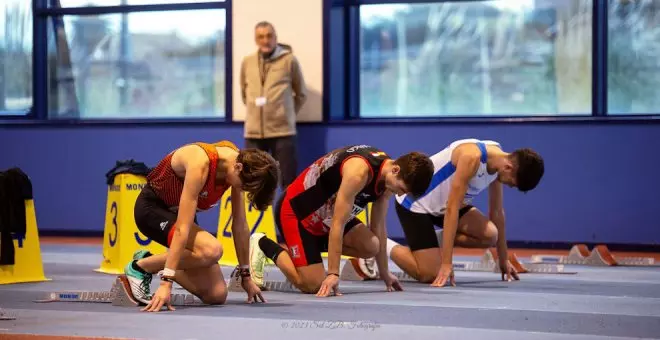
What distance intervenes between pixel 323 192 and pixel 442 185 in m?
1.11

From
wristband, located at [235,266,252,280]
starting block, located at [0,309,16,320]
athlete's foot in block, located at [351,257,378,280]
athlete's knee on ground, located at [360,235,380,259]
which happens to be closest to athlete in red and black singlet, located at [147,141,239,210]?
wristband, located at [235,266,252,280]

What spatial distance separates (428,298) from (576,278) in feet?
6.28

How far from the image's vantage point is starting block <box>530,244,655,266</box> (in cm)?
953

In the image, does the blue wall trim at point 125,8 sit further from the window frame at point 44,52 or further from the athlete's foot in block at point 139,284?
the athlete's foot in block at point 139,284

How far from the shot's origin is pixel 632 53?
37.4 ft

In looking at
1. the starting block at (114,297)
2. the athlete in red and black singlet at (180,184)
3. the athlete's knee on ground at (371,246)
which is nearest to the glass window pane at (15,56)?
the starting block at (114,297)

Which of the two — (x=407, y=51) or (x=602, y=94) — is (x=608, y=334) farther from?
(x=407, y=51)

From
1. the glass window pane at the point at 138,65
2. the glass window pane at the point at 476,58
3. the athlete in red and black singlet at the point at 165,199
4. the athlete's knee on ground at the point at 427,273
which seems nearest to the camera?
the athlete in red and black singlet at the point at 165,199

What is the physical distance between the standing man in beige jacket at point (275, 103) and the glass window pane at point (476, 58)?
115 cm

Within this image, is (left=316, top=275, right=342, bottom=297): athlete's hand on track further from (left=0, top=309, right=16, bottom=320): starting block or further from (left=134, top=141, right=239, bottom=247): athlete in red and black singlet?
(left=0, top=309, right=16, bottom=320): starting block

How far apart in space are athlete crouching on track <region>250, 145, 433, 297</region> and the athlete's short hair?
85 centimetres

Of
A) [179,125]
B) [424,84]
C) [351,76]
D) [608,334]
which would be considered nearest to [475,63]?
[424,84]

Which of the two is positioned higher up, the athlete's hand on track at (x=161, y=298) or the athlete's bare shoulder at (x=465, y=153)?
the athlete's bare shoulder at (x=465, y=153)

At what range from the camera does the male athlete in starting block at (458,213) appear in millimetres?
7508
